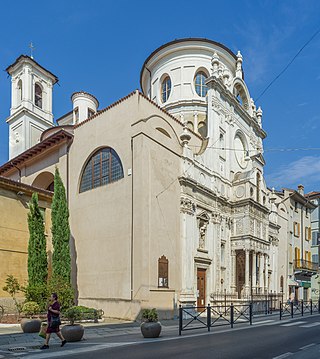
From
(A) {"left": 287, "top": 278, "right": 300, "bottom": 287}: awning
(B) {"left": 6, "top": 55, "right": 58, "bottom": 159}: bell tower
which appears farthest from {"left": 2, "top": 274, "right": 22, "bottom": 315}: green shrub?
(A) {"left": 287, "top": 278, "right": 300, "bottom": 287}: awning

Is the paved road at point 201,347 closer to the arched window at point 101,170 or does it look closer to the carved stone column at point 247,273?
the arched window at point 101,170

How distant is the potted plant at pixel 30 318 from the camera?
13.4m

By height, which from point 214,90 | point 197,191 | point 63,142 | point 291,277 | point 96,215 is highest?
point 214,90

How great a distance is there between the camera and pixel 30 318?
14656 millimetres

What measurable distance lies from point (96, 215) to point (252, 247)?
11.7 meters

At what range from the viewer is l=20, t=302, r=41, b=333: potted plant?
527 inches

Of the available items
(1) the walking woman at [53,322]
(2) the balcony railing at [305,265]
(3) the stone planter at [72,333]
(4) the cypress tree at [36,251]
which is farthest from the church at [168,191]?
(2) the balcony railing at [305,265]

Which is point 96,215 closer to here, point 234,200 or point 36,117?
point 234,200

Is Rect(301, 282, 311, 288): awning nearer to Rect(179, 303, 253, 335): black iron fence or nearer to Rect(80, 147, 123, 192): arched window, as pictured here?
Rect(179, 303, 253, 335): black iron fence

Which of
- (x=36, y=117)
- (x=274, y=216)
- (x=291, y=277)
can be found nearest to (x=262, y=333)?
(x=274, y=216)

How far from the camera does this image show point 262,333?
13344mm

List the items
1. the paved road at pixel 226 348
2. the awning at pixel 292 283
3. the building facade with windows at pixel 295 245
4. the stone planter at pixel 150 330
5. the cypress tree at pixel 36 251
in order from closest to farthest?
the paved road at pixel 226 348
the stone planter at pixel 150 330
the cypress tree at pixel 36 251
the building facade with windows at pixel 295 245
the awning at pixel 292 283

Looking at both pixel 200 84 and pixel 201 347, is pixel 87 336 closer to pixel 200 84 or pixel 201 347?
pixel 201 347

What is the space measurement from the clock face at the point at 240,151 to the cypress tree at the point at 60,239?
1507 centimetres
